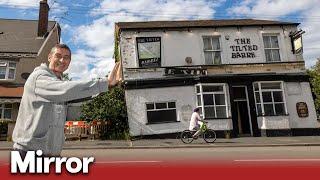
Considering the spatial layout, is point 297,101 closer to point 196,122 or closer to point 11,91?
point 196,122

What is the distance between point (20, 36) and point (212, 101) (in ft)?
62.1

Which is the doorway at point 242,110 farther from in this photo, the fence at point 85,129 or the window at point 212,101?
the fence at point 85,129

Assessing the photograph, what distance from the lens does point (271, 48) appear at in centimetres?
2511

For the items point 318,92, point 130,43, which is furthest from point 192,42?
point 318,92

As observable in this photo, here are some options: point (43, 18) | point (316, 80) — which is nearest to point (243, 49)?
point (43, 18)

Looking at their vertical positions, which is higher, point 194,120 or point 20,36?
point 20,36

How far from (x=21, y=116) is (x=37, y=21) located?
3538cm

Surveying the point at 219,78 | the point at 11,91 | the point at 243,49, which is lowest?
the point at 219,78

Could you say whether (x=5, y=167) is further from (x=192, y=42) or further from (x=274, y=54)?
(x=274, y=54)

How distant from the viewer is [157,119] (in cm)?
2322

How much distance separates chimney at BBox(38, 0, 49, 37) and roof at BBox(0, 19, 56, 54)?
72 cm

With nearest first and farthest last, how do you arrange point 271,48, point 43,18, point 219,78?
point 219,78
point 271,48
point 43,18

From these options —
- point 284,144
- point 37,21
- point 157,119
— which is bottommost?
point 284,144

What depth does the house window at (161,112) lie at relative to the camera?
23.2 metres
